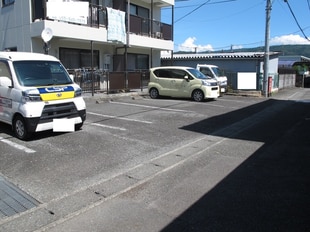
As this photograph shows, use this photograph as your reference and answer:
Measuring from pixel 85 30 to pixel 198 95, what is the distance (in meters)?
6.26

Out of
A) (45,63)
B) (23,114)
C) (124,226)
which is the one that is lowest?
(124,226)

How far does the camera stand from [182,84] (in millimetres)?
15305

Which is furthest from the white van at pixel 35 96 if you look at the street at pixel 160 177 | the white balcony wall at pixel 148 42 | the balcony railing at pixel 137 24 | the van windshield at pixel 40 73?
the white balcony wall at pixel 148 42

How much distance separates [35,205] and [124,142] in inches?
129

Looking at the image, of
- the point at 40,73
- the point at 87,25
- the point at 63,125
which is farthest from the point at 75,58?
the point at 63,125

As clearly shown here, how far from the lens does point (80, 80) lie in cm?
1491

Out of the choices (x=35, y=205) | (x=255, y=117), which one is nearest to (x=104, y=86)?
(x=255, y=117)

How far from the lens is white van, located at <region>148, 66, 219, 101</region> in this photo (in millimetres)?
14961

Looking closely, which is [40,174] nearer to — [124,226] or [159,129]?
[124,226]

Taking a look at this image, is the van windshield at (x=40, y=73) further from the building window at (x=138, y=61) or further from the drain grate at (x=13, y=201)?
the building window at (x=138, y=61)

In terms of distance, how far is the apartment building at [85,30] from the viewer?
13.5 meters

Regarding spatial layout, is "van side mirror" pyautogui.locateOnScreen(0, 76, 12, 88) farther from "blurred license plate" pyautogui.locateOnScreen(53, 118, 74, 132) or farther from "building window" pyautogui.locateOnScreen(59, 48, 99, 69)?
"building window" pyautogui.locateOnScreen(59, 48, 99, 69)

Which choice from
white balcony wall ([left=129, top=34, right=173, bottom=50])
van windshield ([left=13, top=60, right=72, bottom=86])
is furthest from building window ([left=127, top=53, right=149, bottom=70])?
van windshield ([left=13, top=60, right=72, bottom=86])

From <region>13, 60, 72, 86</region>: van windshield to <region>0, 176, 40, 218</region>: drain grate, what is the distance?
3195mm
